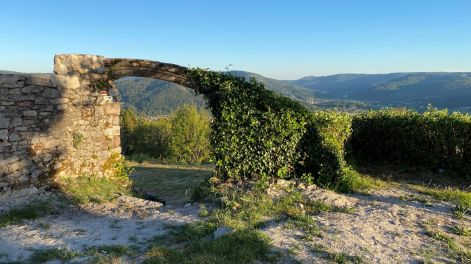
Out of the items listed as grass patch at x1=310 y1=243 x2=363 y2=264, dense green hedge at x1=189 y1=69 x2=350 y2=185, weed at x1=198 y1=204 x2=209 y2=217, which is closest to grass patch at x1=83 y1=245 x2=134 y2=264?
weed at x1=198 y1=204 x2=209 y2=217

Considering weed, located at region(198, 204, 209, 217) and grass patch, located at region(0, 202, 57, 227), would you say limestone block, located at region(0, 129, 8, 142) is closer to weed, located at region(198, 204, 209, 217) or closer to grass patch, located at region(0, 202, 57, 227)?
grass patch, located at region(0, 202, 57, 227)

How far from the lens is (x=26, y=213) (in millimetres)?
7961

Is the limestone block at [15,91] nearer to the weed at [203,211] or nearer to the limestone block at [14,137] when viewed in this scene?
the limestone block at [14,137]

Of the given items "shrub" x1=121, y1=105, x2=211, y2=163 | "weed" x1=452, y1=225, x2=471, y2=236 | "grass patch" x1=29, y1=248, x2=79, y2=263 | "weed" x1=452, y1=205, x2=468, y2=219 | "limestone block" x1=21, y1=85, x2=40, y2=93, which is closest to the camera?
"grass patch" x1=29, y1=248, x2=79, y2=263

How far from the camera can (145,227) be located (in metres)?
7.25

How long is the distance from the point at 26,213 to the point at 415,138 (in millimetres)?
11829

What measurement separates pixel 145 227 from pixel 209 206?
1721 millimetres

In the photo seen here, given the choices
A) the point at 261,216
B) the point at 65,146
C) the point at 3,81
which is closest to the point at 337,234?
the point at 261,216

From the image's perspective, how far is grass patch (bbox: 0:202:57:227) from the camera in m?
7.52

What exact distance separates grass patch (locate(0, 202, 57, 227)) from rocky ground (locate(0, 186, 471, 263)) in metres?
0.17

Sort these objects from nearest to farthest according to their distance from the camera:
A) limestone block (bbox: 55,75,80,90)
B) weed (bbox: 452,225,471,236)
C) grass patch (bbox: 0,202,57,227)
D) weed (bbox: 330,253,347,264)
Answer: weed (bbox: 330,253,347,264)
weed (bbox: 452,225,471,236)
grass patch (bbox: 0,202,57,227)
limestone block (bbox: 55,75,80,90)

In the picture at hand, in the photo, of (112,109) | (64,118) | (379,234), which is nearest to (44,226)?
(64,118)

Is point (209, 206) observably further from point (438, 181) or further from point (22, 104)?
point (438, 181)

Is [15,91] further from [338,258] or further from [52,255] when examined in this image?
[338,258]
